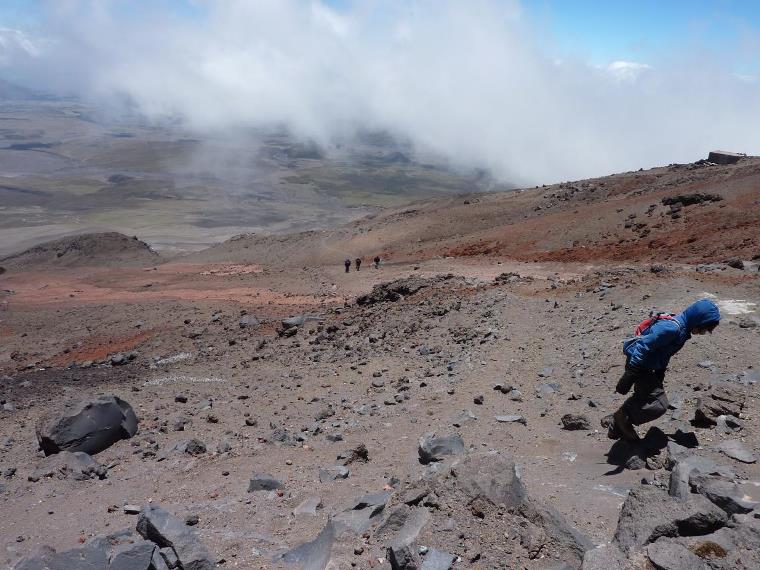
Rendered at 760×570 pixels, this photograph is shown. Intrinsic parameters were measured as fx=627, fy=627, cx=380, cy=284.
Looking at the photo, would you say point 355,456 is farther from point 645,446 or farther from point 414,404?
point 645,446

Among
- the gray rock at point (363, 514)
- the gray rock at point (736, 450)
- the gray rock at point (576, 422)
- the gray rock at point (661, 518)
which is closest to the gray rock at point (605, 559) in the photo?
the gray rock at point (661, 518)

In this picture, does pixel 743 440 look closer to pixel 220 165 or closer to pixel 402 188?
pixel 402 188

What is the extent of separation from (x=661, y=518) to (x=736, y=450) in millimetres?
2063

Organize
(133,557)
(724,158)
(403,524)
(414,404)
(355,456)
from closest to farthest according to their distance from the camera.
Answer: (133,557) < (403,524) < (355,456) < (414,404) < (724,158)

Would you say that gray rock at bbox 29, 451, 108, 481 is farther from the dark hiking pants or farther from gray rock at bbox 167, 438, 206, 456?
the dark hiking pants

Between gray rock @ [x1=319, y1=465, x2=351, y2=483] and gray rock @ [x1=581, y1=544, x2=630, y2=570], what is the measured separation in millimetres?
2928

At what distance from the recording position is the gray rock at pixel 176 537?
454 cm

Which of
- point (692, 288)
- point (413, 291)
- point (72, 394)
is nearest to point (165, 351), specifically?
point (72, 394)

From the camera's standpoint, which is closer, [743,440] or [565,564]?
[565,564]

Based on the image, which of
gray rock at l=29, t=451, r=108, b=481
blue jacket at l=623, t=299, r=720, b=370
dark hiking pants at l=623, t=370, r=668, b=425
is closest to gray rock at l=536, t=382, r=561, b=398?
dark hiking pants at l=623, t=370, r=668, b=425

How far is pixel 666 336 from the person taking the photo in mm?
5434

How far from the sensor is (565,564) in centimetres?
401

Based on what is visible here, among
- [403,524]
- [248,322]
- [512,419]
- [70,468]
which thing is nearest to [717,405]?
[512,419]

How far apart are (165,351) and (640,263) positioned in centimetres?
1306
